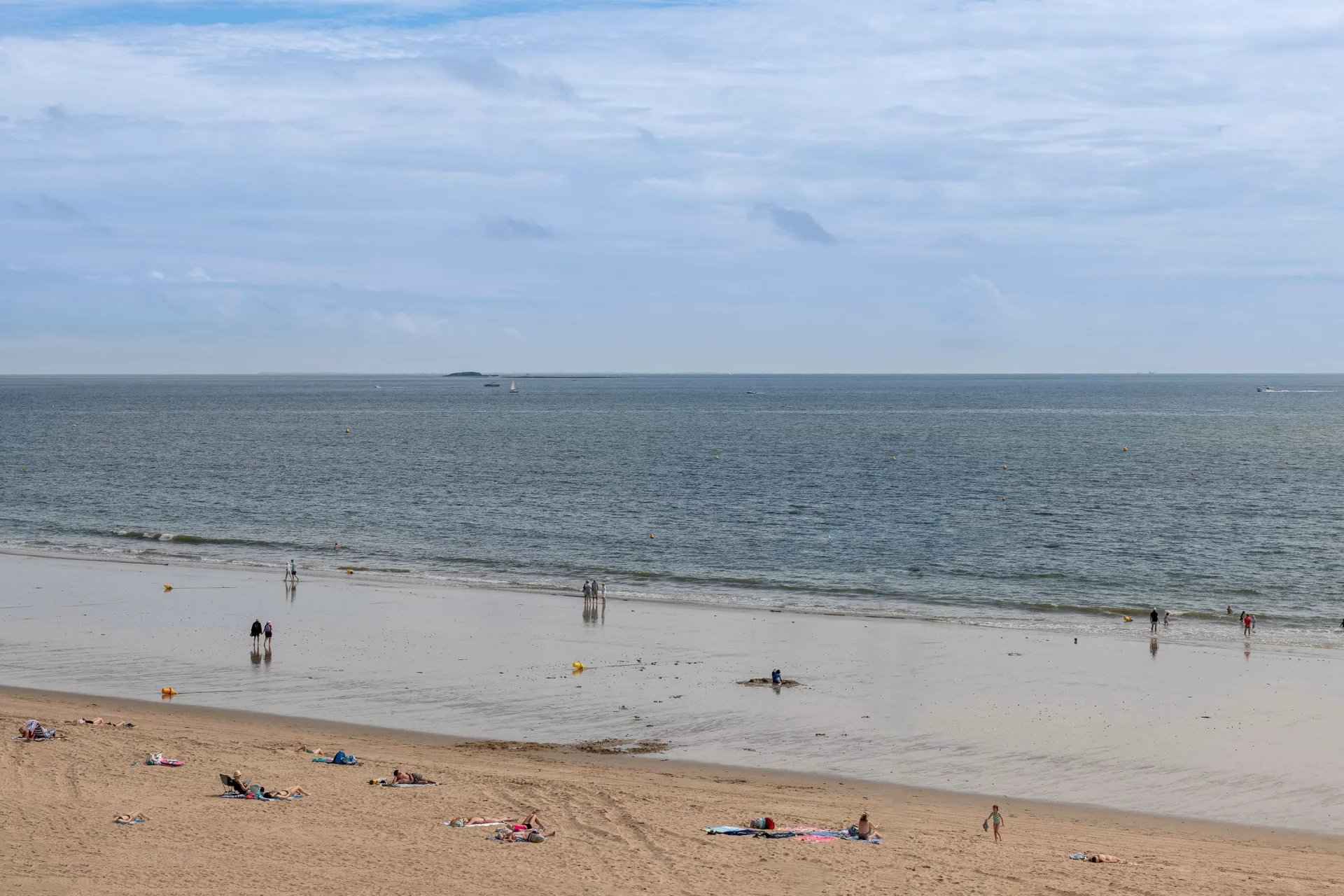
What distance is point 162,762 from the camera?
28.6 meters

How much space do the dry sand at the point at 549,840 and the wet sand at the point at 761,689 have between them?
89.2 inches

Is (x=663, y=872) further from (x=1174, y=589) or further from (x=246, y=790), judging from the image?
(x=1174, y=589)

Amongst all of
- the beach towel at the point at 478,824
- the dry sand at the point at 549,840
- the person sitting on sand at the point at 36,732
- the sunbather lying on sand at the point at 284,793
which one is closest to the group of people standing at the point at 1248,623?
the dry sand at the point at 549,840

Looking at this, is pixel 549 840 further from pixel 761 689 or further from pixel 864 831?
pixel 761 689

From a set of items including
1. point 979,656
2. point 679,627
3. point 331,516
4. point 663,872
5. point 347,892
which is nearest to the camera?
point 347,892

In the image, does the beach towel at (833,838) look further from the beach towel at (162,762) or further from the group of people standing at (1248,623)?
the group of people standing at (1248,623)

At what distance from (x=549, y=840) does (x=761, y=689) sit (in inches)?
577

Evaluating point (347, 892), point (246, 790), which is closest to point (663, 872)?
point (347, 892)

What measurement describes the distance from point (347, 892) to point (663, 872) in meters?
5.61

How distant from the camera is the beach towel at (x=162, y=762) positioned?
28.5 meters

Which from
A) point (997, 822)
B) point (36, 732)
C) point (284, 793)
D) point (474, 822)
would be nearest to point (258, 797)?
point (284, 793)

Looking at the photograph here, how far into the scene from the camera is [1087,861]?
2355 centimetres

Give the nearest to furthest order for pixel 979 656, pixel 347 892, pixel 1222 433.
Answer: pixel 347 892, pixel 979 656, pixel 1222 433

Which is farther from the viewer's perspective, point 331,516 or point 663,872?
point 331,516
